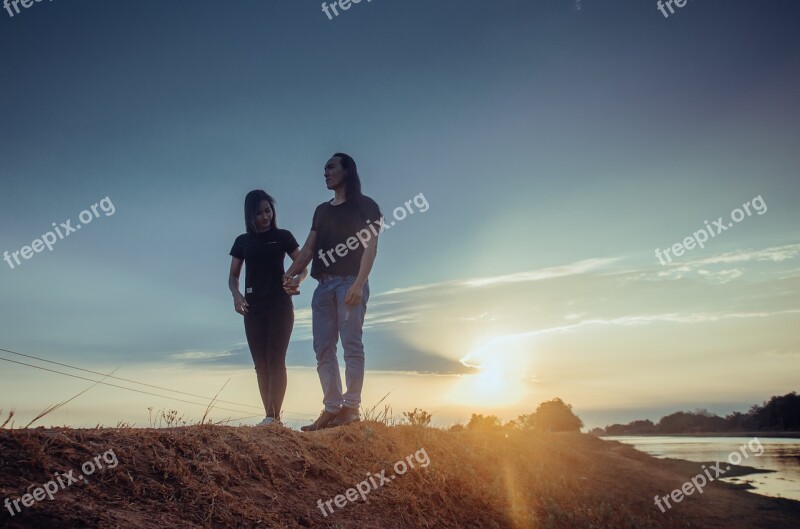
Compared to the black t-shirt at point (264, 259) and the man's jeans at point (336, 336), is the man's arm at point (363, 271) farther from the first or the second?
the black t-shirt at point (264, 259)

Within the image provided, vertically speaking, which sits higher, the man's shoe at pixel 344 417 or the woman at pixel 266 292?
the woman at pixel 266 292

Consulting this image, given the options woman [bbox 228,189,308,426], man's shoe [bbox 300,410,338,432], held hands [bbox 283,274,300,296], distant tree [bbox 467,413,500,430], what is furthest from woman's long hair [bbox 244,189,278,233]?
distant tree [bbox 467,413,500,430]

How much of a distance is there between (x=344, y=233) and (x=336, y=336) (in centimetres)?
139

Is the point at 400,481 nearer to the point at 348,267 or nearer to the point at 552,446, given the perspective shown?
the point at 348,267

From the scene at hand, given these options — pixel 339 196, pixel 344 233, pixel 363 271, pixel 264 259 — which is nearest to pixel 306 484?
pixel 363 271

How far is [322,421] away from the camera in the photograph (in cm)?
690

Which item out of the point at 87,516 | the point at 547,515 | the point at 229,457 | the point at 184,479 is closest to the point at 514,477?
the point at 547,515

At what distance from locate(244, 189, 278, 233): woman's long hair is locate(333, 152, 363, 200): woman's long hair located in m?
1.16

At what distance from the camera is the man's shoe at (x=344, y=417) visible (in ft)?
22.7

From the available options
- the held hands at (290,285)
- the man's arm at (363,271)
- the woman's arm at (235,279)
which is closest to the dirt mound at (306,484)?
the man's arm at (363,271)

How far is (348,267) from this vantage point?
7.20 meters

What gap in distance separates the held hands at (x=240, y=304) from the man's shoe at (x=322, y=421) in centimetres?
181

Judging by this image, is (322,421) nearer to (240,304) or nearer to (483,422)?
(240,304)

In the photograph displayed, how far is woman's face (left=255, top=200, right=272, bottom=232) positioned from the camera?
7.67 meters
